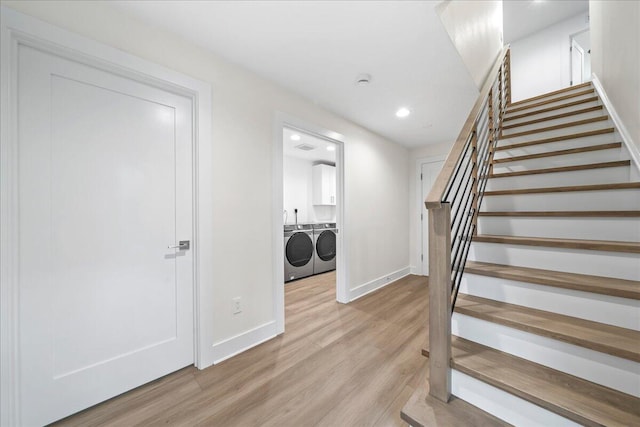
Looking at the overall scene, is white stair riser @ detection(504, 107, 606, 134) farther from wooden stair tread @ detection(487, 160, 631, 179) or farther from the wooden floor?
the wooden floor

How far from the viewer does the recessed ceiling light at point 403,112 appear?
2686 mm

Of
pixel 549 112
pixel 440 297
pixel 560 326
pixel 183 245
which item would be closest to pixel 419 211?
pixel 549 112

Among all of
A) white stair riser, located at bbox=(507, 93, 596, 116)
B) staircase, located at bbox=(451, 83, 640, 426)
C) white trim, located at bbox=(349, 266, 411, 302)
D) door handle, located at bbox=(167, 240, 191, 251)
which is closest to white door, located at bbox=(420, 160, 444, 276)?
white trim, located at bbox=(349, 266, 411, 302)

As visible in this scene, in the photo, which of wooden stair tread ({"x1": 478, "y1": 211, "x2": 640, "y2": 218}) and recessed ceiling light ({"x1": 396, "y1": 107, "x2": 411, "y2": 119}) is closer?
A: wooden stair tread ({"x1": 478, "y1": 211, "x2": 640, "y2": 218})

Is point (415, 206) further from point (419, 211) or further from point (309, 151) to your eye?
point (309, 151)

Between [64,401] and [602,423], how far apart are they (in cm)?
238

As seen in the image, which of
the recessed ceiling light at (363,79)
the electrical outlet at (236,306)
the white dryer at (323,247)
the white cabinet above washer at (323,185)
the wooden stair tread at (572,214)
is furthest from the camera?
the white cabinet above washer at (323,185)

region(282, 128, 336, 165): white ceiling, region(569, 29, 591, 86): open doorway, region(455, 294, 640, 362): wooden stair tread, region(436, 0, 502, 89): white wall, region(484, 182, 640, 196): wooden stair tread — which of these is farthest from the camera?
region(282, 128, 336, 165): white ceiling

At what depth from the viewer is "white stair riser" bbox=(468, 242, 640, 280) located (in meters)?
1.22

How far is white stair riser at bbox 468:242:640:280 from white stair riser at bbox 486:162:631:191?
0.75m

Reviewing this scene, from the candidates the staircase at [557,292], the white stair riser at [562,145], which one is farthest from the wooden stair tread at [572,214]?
the white stair riser at [562,145]

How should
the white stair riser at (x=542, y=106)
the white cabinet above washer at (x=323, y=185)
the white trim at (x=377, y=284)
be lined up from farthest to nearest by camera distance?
the white cabinet above washer at (x=323, y=185) < the white trim at (x=377, y=284) < the white stair riser at (x=542, y=106)

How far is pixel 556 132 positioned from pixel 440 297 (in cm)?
228

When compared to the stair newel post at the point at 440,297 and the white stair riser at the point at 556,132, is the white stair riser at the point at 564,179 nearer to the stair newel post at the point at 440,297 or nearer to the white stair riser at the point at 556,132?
the white stair riser at the point at 556,132
